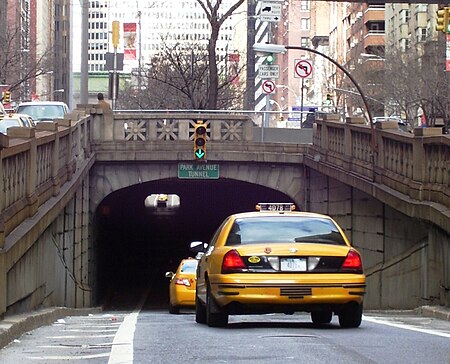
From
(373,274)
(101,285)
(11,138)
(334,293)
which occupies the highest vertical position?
(11,138)

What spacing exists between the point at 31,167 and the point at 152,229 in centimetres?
4578

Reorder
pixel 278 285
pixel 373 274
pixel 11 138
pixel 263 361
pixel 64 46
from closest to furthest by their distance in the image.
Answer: pixel 263 361
pixel 278 285
pixel 11 138
pixel 373 274
pixel 64 46

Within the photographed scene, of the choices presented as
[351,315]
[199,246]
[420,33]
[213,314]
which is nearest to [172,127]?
[199,246]

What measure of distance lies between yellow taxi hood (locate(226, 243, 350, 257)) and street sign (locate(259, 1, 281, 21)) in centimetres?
2741

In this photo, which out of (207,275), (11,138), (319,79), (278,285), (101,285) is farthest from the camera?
Result: (319,79)

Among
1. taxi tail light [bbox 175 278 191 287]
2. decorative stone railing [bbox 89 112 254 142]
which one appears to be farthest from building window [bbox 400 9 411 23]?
taxi tail light [bbox 175 278 191 287]

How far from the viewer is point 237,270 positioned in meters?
14.0

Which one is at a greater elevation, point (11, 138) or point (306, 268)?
point (11, 138)

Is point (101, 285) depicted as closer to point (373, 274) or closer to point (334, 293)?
point (373, 274)

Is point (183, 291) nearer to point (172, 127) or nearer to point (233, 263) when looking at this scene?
point (172, 127)

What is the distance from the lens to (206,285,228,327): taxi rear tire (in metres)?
14.4

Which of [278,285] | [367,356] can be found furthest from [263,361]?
[278,285]

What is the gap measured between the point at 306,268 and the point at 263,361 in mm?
4050

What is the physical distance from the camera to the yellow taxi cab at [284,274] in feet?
45.5
